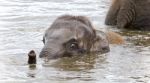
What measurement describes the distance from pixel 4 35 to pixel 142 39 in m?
2.87

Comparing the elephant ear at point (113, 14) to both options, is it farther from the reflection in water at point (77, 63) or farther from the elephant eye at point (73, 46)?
the elephant eye at point (73, 46)

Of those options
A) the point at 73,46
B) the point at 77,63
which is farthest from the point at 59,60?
the point at 73,46

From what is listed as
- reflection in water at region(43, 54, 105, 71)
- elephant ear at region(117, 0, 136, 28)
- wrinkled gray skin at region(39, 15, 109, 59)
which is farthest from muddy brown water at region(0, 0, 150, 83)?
elephant ear at region(117, 0, 136, 28)

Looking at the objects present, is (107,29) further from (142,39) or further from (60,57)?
(60,57)

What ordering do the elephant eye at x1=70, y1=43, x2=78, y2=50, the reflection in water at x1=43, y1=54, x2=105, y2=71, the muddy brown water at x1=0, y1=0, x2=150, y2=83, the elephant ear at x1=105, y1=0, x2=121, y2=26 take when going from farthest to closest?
the elephant ear at x1=105, y1=0, x2=121, y2=26 < the elephant eye at x1=70, y1=43, x2=78, y2=50 < the reflection in water at x1=43, y1=54, x2=105, y2=71 < the muddy brown water at x1=0, y1=0, x2=150, y2=83

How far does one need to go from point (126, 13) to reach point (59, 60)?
476cm

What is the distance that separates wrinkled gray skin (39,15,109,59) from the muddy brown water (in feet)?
0.57

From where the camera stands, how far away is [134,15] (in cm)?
1434

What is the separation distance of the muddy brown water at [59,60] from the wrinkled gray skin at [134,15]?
476 mm

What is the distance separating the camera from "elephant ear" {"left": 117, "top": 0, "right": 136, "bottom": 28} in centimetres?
1420

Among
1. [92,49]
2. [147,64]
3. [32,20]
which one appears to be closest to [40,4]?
[32,20]

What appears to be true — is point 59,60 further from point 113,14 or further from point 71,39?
point 113,14

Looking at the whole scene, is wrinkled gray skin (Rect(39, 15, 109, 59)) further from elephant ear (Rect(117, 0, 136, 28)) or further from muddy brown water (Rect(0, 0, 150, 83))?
elephant ear (Rect(117, 0, 136, 28))

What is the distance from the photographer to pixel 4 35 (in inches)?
497
